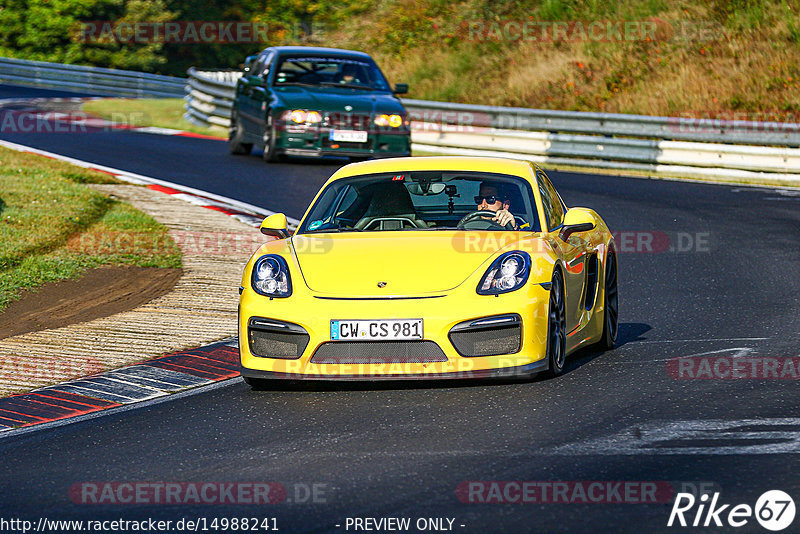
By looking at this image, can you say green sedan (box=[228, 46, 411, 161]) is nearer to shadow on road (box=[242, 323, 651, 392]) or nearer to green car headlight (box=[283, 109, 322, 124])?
green car headlight (box=[283, 109, 322, 124])

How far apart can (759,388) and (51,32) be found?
42.7 m

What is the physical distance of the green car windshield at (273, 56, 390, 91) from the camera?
21.6 metres

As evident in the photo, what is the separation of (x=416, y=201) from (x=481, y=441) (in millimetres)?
2780

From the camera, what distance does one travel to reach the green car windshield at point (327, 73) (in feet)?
70.8

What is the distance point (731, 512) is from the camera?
5.23 meters

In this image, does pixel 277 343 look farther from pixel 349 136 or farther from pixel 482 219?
pixel 349 136

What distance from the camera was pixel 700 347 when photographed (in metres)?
9.03

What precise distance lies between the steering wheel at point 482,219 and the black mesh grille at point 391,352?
4.16ft

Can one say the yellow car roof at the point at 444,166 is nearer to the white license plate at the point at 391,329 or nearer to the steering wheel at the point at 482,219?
the steering wheel at the point at 482,219

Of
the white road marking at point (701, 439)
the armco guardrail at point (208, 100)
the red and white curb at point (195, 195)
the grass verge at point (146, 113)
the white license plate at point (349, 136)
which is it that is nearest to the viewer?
the white road marking at point (701, 439)

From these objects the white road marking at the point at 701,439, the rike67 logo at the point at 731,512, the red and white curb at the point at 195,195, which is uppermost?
the rike67 logo at the point at 731,512

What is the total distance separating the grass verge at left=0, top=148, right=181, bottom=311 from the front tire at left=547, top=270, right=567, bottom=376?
4.84 meters

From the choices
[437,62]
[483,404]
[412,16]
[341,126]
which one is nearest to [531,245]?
[483,404]

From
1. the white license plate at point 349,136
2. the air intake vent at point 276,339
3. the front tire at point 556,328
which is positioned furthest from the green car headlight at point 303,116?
the air intake vent at point 276,339
